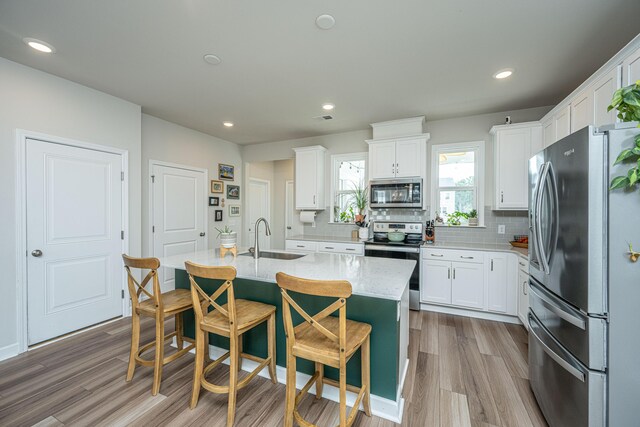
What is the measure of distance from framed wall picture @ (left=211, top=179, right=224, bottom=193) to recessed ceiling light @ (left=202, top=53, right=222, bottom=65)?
2.73m

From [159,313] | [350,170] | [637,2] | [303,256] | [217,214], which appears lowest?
[159,313]

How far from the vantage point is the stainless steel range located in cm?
359

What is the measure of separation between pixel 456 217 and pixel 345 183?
187 cm

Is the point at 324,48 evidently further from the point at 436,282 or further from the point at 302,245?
the point at 436,282

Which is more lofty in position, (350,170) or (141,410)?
(350,170)

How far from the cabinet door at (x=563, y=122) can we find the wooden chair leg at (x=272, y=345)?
10.5 ft

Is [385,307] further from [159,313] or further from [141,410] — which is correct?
[141,410]

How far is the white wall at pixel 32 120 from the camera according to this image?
2457 mm

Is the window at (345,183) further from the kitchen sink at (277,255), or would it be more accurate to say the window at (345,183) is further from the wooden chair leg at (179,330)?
the wooden chair leg at (179,330)

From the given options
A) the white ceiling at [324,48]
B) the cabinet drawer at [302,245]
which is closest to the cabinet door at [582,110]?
the white ceiling at [324,48]

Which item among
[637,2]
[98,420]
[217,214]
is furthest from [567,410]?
[217,214]

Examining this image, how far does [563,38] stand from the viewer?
211cm

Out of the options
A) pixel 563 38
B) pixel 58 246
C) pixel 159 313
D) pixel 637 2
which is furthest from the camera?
pixel 58 246

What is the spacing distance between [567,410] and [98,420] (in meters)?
2.83
